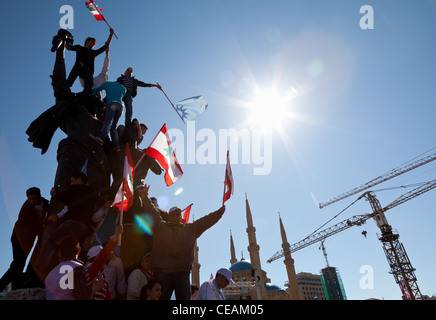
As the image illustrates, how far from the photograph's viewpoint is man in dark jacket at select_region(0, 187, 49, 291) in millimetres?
4289

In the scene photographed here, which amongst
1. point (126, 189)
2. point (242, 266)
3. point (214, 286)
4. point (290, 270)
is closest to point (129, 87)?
point (126, 189)

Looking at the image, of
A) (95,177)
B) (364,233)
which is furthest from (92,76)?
(364,233)

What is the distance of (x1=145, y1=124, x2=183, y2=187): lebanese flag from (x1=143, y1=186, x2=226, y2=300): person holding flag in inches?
73.5

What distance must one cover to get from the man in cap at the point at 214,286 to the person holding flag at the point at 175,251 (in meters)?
0.19

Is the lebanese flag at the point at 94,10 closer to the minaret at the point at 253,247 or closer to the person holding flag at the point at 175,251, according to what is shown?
the person holding flag at the point at 175,251

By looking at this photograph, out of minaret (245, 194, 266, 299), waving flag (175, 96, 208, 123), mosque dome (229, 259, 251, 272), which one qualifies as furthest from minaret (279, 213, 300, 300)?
waving flag (175, 96, 208, 123)

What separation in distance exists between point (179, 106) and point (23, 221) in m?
5.12

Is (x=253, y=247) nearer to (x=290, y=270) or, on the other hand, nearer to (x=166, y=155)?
(x=290, y=270)

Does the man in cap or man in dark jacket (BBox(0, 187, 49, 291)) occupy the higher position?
man in dark jacket (BBox(0, 187, 49, 291))

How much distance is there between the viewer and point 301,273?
102312mm

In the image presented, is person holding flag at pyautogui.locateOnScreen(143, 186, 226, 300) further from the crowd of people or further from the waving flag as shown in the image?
the waving flag

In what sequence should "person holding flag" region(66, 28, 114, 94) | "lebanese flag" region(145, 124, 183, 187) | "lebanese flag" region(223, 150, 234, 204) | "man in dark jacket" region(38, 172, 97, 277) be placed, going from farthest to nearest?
"person holding flag" region(66, 28, 114, 94)
"lebanese flag" region(145, 124, 183, 187)
"lebanese flag" region(223, 150, 234, 204)
"man in dark jacket" region(38, 172, 97, 277)

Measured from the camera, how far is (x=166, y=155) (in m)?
5.94
